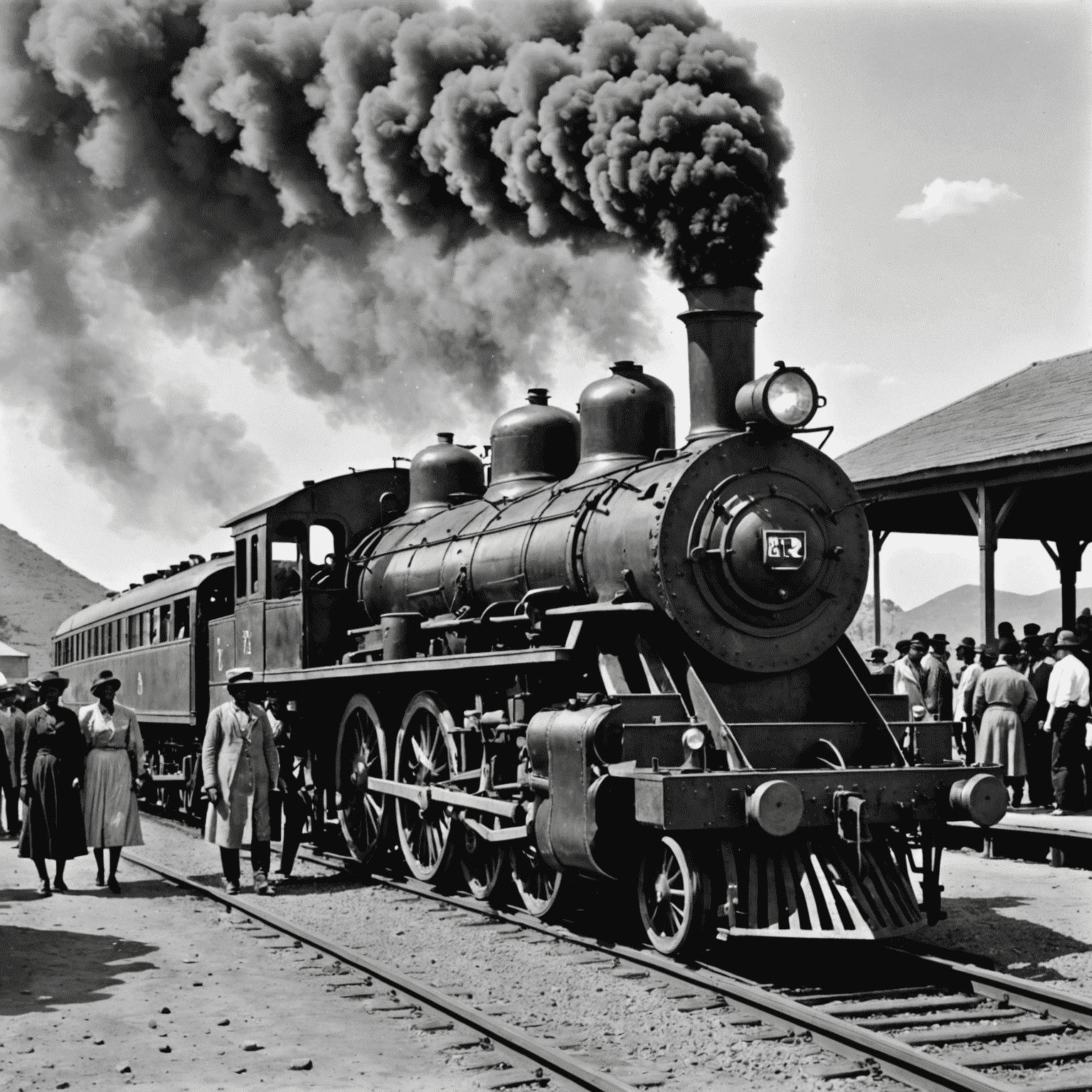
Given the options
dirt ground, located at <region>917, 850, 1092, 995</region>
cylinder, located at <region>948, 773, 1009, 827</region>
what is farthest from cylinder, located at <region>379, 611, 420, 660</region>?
cylinder, located at <region>948, 773, 1009, 827</region>

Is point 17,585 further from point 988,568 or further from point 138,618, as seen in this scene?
point 988,568

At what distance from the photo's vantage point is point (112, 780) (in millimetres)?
10164

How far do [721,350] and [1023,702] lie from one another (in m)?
5.88

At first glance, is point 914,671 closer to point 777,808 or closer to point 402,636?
point 402,636

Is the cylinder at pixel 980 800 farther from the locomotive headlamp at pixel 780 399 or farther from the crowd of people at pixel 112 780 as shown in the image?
the crowd of people at pixel 112 780

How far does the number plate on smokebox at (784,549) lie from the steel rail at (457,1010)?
294 cm

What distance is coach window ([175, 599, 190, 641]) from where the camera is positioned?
1503 centimetres

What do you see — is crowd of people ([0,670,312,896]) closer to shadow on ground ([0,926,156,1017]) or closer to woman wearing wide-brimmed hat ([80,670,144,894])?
woman wearing wide-brimmed hat ([80,670,144,894])

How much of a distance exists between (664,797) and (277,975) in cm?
219

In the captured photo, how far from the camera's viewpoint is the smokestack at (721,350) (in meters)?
8.04

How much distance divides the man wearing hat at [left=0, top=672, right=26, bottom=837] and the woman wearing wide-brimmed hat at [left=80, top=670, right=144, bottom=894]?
12.2ft

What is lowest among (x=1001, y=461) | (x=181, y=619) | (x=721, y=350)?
(x=181, y=619)

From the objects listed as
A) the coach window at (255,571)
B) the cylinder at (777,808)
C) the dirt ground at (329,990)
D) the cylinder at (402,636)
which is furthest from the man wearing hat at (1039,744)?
the coach window at (255,571)

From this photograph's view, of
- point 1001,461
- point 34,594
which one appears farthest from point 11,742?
point 34,594
